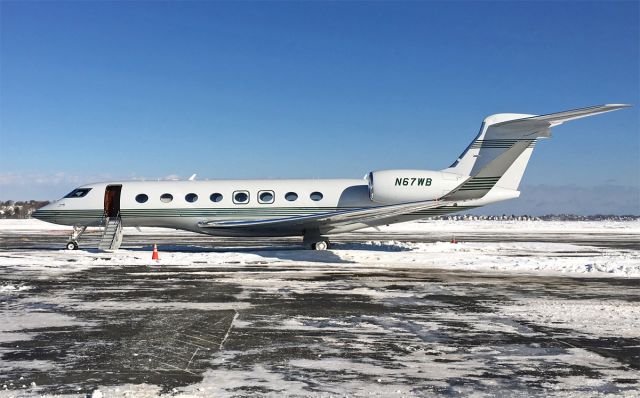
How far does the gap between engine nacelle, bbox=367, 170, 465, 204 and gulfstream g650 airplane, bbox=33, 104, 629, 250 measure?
4 cm

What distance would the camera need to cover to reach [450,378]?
202 inches

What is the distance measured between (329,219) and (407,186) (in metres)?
3.34

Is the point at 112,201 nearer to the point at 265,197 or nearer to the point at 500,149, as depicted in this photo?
the point at 265,197

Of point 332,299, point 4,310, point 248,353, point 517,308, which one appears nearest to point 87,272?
point 4,310

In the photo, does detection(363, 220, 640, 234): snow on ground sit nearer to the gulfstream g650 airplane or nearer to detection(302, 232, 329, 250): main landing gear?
detection(302, 232, 329, 250): main landing gear

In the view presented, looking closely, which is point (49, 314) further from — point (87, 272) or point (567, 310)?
point (567, 310)

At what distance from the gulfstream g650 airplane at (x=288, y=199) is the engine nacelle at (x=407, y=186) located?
0.04m

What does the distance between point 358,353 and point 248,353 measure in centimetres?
124

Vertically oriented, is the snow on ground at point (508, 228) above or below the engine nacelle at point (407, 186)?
below

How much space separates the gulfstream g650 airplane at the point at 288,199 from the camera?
19.7 m

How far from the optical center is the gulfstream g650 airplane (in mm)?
19672

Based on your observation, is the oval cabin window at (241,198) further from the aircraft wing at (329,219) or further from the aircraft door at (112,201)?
the aircraft door at (112,201)

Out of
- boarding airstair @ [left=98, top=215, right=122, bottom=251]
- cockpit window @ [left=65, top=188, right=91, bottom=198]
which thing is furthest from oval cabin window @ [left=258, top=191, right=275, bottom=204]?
cockpit window @ [left=65, top=188, right=91, bottom=198]

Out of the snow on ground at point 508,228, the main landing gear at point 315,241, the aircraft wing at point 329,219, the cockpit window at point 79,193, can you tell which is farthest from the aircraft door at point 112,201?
the snow on ground at point 508,228
